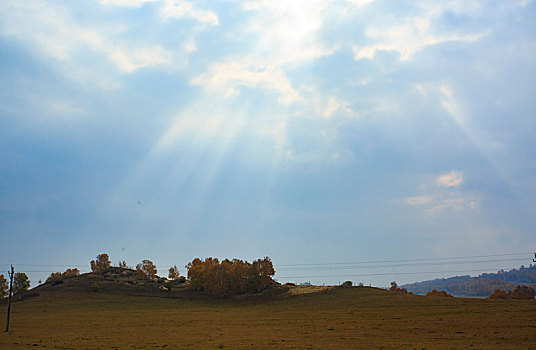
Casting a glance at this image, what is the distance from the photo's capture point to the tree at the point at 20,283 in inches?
5938

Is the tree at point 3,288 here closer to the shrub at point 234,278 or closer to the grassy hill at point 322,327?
the grassy hill at point 322,327

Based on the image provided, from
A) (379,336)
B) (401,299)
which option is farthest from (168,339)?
(401,299)

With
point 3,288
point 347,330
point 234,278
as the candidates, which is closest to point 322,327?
point 347,330

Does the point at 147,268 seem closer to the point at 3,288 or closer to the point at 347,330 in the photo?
the point at 3,288

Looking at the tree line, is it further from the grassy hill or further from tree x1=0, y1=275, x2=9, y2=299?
tree x1=0, y1=275, x2=9, y2=299

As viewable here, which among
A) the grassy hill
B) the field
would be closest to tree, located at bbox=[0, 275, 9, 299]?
the grassy hill

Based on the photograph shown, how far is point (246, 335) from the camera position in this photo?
156 ft

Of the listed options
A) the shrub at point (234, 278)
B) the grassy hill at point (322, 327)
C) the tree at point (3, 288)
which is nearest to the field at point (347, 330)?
the grassy hill at point (322, 327)

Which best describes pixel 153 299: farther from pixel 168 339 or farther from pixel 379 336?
pixel 379 336

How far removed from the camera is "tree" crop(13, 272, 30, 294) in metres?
151

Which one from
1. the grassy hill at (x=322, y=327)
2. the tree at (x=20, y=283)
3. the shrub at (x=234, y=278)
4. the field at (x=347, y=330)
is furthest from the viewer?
the tree at (x=20, y=283)

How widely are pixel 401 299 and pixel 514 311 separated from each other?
2887 cm

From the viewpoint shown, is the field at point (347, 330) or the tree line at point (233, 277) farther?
the tree line at point (233, 277)

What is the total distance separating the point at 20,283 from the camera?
153 m
